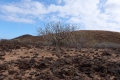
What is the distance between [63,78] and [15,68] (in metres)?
2.33

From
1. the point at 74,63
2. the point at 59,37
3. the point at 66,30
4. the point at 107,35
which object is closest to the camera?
the point at 74,63

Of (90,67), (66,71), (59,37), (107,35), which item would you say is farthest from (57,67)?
(107,35)

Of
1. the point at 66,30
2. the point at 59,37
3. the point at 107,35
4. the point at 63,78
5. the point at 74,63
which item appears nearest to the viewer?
the point at 63,78

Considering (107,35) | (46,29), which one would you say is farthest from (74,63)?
(107,35)

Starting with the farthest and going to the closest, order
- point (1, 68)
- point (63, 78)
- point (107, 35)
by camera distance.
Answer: point (107, 35)
point (1, 68)
point (63, 78)

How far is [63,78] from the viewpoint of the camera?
7871mm

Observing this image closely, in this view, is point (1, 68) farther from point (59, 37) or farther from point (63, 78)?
point (59, 37)

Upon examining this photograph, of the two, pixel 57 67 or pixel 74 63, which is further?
pixel 74 63

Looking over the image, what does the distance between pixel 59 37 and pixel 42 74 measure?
387 inches

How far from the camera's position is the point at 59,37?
17750 millimetres

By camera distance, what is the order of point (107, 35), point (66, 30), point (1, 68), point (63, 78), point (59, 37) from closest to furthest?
1. point (63, 78)
2. point (1, 68)
3. point (59, 37)
4. point (66, 30)
5. point (107, 35)

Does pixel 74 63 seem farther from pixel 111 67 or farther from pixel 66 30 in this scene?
pixel 66 30

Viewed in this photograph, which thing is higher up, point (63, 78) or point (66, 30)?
point (66, 30)

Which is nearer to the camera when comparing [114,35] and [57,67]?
[57,67]
